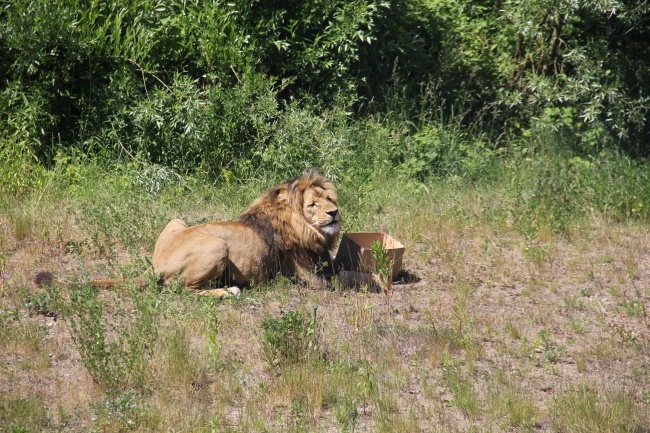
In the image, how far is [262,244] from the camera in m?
7.62

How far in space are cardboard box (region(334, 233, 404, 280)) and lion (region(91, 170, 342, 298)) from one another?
125 mm

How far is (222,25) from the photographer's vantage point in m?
10.7

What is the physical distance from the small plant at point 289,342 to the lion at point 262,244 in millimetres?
1309

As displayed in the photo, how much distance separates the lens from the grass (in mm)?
5449

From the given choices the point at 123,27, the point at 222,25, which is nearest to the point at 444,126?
the point at 222,25

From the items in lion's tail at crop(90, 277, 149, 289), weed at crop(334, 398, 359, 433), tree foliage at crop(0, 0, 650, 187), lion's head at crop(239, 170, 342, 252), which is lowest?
weed at crop(334, 398, 359, 433)

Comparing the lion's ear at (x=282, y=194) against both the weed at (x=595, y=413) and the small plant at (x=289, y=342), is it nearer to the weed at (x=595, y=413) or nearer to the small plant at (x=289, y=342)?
the small plant at (x=289, y=342)

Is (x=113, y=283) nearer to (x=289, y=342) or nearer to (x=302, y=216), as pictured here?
(x=302, y=216)

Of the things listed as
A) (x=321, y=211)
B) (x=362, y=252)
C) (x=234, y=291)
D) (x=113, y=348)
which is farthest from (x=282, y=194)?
(x=113, y=348)

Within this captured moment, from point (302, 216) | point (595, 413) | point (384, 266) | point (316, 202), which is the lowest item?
point (595, 413)

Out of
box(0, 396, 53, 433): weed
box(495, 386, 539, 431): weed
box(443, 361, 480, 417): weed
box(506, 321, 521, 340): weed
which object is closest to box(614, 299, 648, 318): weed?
box(506, 321, 521, 340): weed

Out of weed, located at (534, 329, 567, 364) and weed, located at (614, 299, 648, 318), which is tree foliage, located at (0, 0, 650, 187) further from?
weed, located at (534, 329, 567, 364)

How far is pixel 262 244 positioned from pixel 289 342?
171 centimetres

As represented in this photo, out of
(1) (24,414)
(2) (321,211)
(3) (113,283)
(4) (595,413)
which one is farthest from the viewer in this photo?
(2) (321,211)
